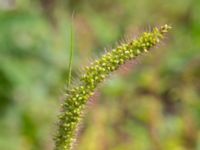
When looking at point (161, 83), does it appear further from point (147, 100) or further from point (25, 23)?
point (25, 23)

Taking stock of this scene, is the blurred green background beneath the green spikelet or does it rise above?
above

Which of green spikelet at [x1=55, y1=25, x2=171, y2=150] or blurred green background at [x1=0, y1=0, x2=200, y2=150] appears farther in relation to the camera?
blurred green background at [x1=0, y1=0, x2=200, y2=150]

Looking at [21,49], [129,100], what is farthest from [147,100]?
[21,49]

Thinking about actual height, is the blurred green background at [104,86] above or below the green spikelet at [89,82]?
above

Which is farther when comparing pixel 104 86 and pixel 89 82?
pixel 104 86

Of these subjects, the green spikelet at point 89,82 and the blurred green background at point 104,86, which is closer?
the green spikelet at point 89,82
